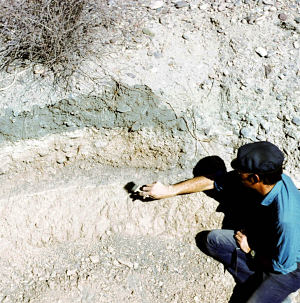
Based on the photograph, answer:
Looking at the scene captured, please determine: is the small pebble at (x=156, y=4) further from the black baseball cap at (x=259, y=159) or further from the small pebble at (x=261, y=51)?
the black baseball cap at (x=259, y=159)

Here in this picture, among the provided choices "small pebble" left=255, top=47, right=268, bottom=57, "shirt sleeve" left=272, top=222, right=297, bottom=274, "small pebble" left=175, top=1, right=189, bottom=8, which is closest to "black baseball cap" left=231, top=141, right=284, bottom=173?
"shirt sleeve" left=272, top=222, right=297, bottom=274

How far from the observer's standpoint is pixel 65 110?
3.14 meters

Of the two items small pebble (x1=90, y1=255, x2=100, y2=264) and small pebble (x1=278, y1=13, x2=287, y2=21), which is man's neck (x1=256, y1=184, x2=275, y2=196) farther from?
small pebble (x1=278, y1=13, x2=287, y2=21)

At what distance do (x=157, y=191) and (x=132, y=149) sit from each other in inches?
20.5

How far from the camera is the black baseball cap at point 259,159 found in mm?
2279

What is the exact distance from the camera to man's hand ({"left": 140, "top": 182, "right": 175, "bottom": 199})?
298 centimetres

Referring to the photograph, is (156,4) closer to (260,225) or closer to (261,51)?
(261,51)

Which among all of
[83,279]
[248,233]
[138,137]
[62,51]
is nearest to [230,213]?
[248,233]

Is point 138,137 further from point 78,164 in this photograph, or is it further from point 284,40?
point 284,40

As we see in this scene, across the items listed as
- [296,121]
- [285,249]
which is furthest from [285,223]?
[296,121]

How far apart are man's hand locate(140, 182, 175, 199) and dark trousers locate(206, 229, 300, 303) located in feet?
1.74

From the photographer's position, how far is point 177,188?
119 inches

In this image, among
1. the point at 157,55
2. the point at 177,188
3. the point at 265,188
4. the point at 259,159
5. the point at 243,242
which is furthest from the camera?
the point at 157,55

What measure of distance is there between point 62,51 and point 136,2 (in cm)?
99
